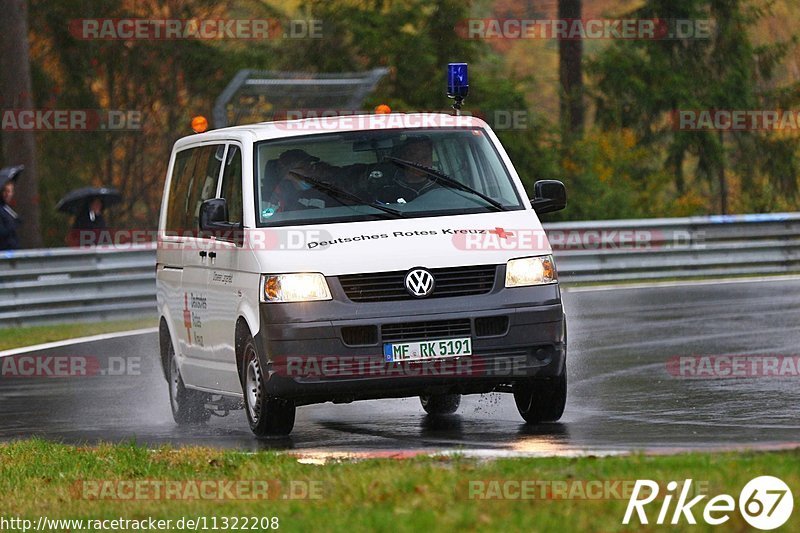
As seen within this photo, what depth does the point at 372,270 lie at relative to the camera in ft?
34.0

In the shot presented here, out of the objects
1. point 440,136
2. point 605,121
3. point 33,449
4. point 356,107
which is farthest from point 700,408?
point 605,121

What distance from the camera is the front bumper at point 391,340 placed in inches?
407

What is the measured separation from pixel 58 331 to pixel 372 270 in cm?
1154

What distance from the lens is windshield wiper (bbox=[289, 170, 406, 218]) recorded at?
1088cm

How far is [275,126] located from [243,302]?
1426mm

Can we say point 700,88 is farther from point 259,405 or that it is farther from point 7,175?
point 259,405

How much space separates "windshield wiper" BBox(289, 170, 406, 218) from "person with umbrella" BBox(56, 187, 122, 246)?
44.4 ft

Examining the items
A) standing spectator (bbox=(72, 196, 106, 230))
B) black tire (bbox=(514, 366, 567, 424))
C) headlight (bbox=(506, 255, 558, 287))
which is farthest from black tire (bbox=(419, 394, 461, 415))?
standing spectator (bbox=(72, 196, 106, 230))

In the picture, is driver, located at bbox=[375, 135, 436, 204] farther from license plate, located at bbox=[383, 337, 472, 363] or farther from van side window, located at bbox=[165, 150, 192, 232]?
van side window, located at bbox=[165, 150, 192, 232]

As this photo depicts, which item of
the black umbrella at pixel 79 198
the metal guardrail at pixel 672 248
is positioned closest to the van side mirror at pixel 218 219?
the metal guardrail at pixel 672 248

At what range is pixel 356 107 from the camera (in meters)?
26.2

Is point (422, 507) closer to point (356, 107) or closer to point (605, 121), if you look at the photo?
point (356, 107)

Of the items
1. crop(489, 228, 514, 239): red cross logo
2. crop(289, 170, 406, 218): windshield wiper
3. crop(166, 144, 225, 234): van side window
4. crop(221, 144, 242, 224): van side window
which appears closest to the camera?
crop(489, 228, 514, 239): red cross logo

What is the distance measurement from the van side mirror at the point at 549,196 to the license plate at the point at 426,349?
143 cm
